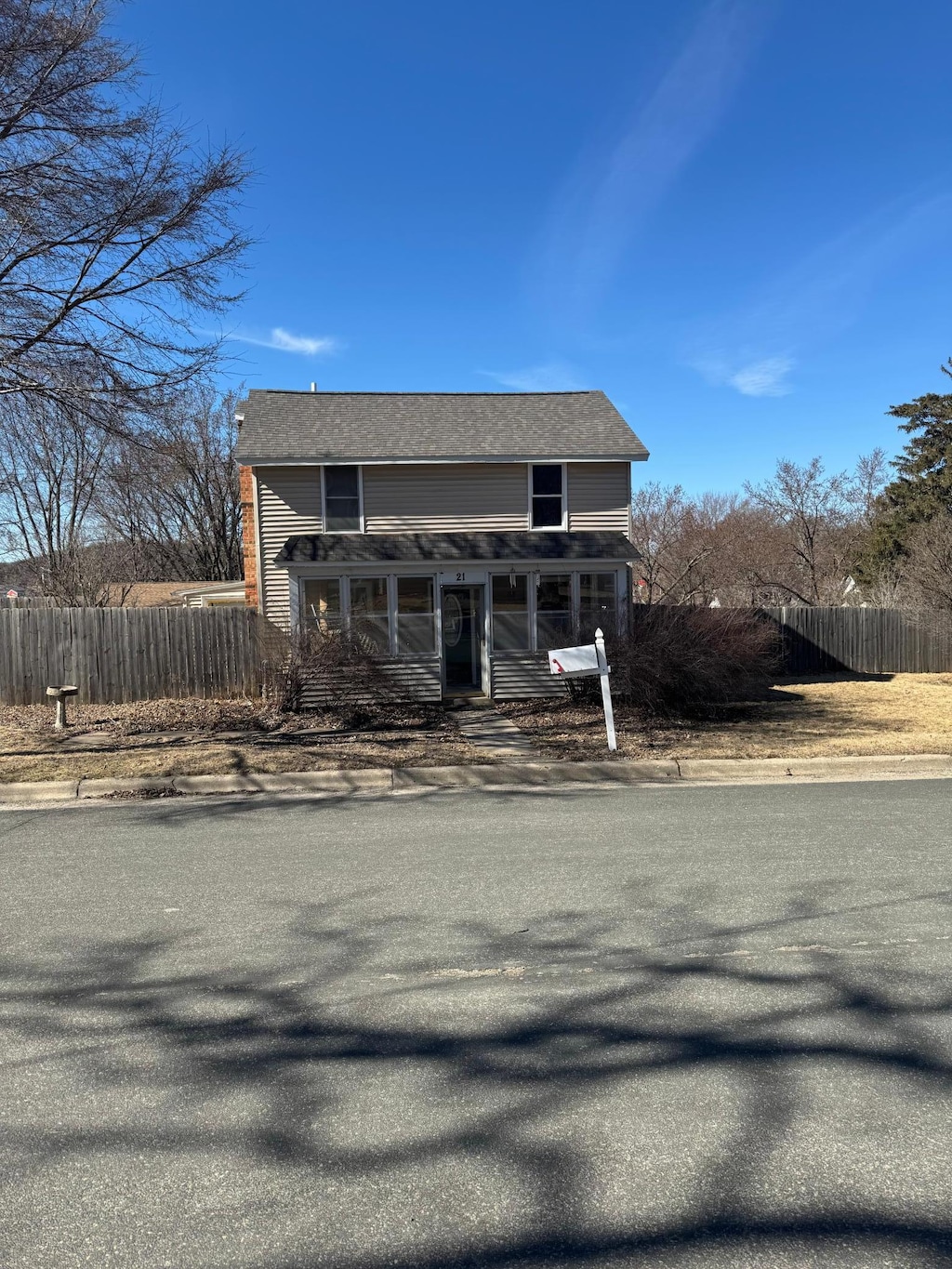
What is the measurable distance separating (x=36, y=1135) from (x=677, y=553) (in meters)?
35.1

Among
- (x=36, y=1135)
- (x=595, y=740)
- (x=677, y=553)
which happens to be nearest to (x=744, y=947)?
(x=36, y=1135)

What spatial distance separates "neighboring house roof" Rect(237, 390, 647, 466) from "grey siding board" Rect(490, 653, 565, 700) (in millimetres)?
3863

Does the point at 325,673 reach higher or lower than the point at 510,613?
lower

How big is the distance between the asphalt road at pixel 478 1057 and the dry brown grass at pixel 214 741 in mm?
2957

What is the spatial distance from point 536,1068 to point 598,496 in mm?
14415

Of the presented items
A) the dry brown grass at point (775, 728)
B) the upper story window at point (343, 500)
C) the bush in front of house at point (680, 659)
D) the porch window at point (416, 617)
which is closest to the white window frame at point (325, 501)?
the upper story window at point (343, 500)

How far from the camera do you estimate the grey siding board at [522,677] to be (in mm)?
15484

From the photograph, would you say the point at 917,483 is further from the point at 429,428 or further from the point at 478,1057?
the point at 478,1057

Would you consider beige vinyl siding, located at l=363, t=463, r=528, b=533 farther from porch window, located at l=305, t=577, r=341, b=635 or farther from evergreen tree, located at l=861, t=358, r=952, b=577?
evergreen tree, located at l=861, t=358, r=952, b=577

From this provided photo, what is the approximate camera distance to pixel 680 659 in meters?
12.5

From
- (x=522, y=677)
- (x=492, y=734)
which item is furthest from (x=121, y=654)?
(x=492, y=734)

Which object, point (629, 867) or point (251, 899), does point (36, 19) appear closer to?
point (251, 899)

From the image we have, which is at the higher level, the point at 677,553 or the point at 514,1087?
the point at 677,553

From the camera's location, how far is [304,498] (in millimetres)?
Result: 16250
